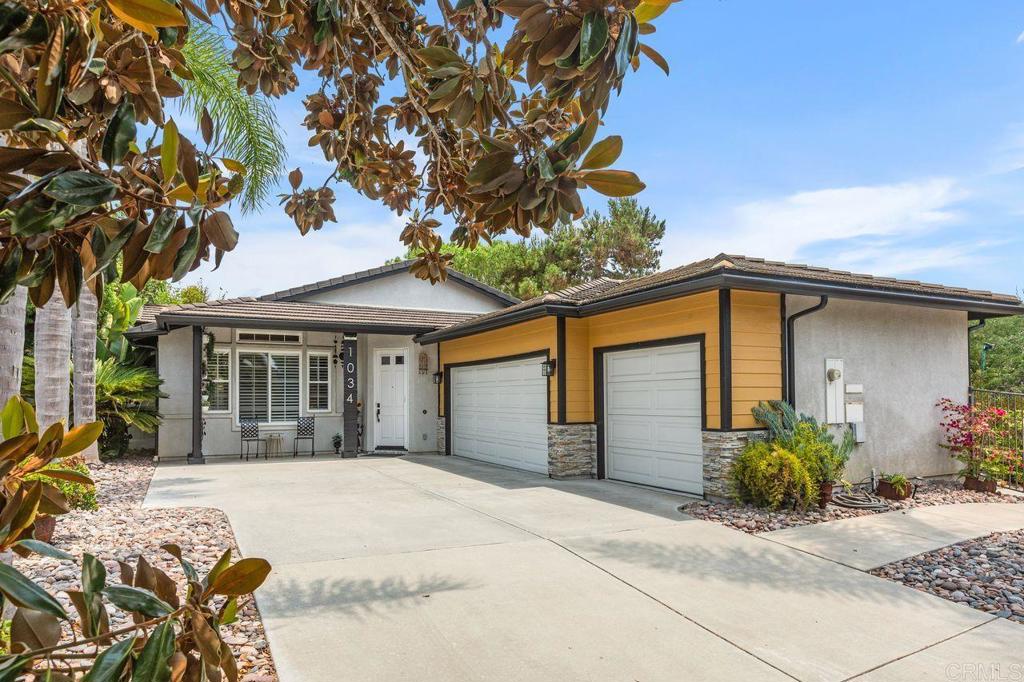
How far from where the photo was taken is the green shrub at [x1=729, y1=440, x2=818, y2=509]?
718 centimetres

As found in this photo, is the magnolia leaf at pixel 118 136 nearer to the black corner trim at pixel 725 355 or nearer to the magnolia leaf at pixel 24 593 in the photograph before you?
the magnolia leaf at pixel 24 593

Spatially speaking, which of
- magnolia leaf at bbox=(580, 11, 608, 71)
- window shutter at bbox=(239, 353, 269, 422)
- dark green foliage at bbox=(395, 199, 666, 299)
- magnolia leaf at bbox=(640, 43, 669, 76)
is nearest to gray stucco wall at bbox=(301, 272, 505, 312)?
window shutter at bbox=(239, 353, 269, 422)

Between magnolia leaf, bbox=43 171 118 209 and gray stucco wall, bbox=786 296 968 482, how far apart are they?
334 inches

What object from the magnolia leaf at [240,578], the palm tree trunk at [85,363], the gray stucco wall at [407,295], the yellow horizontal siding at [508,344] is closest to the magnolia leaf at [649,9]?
the magnolia leaf at [240,578]

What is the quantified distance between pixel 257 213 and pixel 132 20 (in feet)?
39.9

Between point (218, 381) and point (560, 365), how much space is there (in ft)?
27.0

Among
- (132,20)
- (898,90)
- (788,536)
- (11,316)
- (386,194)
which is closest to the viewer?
(132,20)

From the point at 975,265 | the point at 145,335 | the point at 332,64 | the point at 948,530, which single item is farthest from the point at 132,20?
the point at 975,265

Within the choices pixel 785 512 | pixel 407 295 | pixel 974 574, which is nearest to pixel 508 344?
pixel 407 295

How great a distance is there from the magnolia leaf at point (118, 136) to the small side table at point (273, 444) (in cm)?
1395

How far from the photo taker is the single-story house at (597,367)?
8141mm

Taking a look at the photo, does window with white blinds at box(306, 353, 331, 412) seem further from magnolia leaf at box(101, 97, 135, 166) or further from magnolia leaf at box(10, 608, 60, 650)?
magnolia leaf at box(101, 97, 135, 166)

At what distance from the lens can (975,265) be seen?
27.0m

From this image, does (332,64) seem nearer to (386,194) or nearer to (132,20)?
(386,194)
